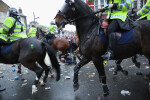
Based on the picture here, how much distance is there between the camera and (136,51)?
3498mm

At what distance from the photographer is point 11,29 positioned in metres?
4.46

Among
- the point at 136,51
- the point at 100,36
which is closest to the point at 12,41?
the point at 100,36

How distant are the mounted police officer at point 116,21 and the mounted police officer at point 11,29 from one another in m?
3.11

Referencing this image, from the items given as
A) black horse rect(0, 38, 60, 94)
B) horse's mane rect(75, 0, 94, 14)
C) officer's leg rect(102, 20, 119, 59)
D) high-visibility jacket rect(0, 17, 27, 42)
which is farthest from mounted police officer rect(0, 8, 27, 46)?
officer's leg rect(102, 20, 119, 59)

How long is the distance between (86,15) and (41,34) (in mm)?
5769

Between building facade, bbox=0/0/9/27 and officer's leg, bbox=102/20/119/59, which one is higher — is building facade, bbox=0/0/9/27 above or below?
above

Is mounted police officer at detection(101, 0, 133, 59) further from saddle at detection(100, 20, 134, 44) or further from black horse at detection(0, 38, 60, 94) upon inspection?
black horse at detection(0, 38, 60, 94)

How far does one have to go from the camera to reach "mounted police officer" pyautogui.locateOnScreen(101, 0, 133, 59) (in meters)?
3.28

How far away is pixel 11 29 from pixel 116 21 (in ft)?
11.2

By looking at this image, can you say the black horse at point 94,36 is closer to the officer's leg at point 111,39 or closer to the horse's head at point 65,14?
the horse's head at point 65,14

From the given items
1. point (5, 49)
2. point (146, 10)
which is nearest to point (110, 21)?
point (146, 10)

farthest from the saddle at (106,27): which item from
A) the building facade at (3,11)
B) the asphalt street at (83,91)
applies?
the building facade at (3,11)

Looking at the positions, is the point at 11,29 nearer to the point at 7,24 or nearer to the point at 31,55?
the point at 7,24

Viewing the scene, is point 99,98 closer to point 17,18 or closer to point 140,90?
point 140,90
